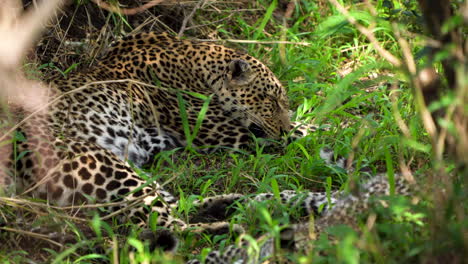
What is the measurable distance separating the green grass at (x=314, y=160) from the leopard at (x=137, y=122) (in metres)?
0.18

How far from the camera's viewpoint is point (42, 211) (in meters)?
4.50

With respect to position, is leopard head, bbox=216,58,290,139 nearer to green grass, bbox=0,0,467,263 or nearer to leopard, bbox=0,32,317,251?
leopard, bbox=0,32,317,251

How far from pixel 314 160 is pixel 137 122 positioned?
5.55 feet

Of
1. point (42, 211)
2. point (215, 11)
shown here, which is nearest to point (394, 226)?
point (42, 211)

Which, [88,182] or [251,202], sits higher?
[88,182]

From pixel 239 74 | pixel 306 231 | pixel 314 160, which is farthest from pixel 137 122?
pixel 306 231

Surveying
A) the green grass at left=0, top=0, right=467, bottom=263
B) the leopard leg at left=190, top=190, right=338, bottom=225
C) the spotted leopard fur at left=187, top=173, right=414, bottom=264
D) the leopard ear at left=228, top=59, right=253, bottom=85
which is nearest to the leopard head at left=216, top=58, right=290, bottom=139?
the leopard ear at left=228, top=59, right=253, bottom=85

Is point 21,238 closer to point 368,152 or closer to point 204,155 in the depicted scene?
point 204,155

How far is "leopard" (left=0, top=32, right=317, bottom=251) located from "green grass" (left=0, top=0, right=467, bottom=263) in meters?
0.18

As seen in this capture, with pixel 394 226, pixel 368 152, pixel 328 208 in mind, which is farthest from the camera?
pixel 368 152

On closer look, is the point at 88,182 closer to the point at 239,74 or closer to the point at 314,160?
the point at 314,160

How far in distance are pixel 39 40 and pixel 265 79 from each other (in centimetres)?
234

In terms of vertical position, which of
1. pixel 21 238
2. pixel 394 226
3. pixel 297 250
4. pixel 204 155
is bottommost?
pixel 204 155

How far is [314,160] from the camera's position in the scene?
562 centimetres
